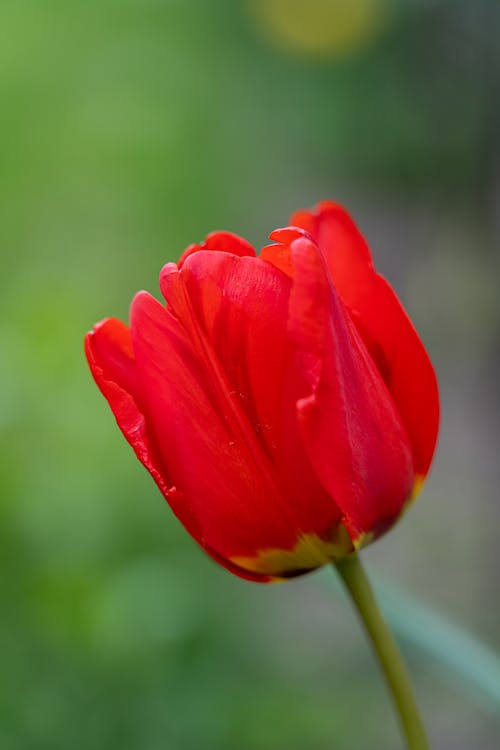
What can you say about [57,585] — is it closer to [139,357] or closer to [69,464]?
[69,464]

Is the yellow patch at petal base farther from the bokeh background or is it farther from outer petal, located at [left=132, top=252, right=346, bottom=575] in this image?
the bokeh background

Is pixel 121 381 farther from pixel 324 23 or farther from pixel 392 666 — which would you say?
pixel 324 23

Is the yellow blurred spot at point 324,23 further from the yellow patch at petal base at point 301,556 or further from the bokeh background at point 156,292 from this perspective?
the yellow patch at petal base at point 301,556

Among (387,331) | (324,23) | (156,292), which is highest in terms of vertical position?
(324,23)

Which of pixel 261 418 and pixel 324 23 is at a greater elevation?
pixel 324 23

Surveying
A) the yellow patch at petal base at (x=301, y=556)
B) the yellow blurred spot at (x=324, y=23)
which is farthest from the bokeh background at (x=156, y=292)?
the yellow patch at petal base at (x=301, y=556)

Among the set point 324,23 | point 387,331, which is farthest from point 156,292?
point 387,331

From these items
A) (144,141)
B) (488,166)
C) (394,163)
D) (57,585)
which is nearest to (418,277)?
(488,166)
